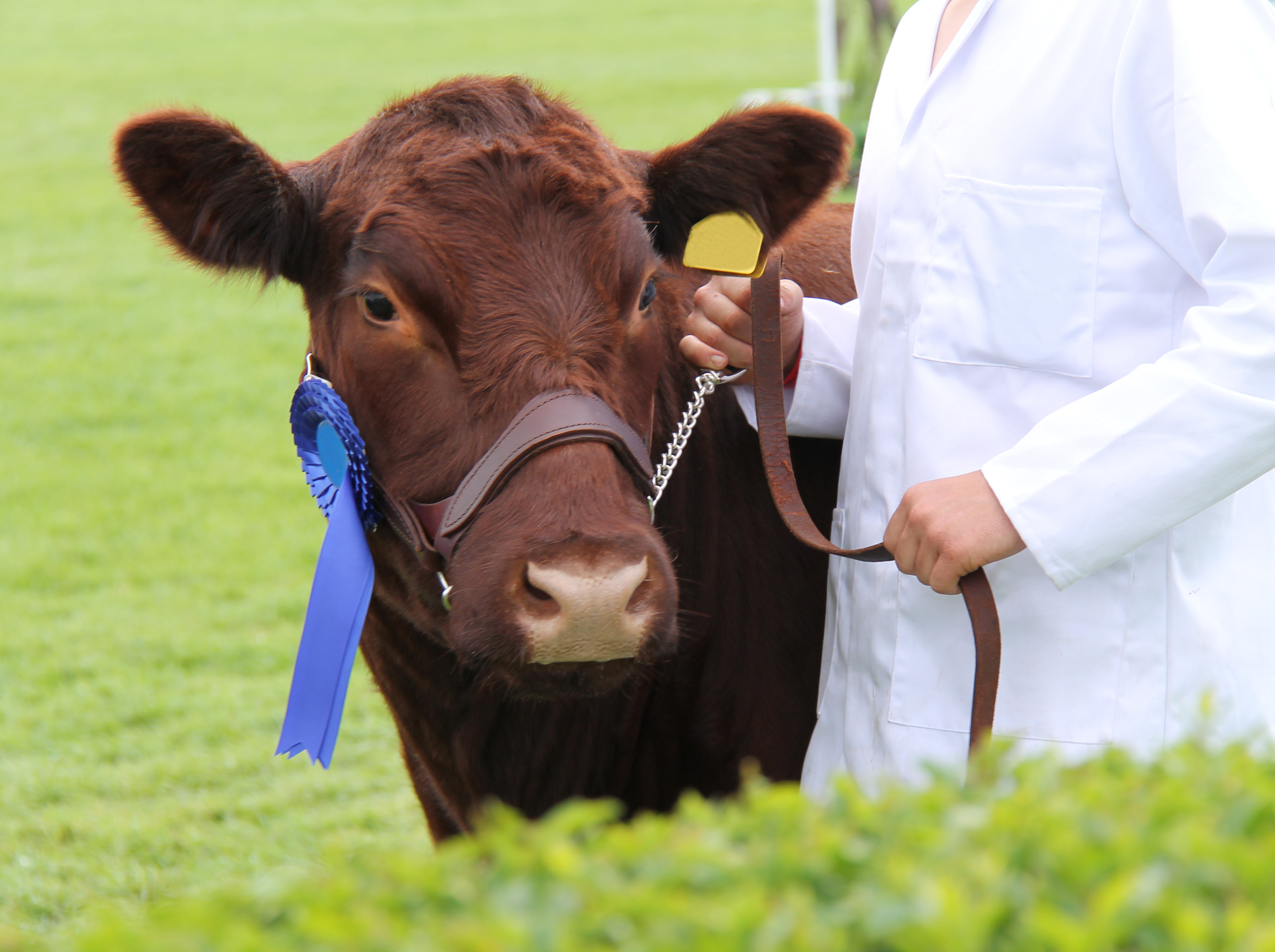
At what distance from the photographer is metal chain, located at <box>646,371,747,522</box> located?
8.41ft

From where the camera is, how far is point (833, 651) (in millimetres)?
2570

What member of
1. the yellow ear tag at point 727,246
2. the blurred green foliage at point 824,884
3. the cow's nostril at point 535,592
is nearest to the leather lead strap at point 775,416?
the yellow ear tag at point 727,246

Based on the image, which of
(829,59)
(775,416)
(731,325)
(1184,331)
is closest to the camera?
(1184,331)

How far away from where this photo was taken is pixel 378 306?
240 centimetres

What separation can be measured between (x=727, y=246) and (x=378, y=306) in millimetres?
732

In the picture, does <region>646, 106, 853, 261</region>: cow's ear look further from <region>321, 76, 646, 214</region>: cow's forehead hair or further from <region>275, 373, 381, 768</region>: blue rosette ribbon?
<region>275, 373, 381, 768</region>: blue rosette ribbon

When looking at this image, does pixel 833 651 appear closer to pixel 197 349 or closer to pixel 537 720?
pixel 537 720

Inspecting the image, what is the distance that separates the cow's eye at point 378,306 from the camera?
7.82ft

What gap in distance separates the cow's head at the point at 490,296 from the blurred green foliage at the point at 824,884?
0.96 meters

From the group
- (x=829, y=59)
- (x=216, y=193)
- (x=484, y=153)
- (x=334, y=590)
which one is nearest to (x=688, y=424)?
(x=484, y=153)

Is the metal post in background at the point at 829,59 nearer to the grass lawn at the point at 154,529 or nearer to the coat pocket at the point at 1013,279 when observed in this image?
the grass lawn at the point at 154,529

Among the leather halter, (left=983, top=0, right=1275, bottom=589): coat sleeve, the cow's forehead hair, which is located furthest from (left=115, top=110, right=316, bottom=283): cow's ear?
(left=983, top=0, right=1275, bottom=589): coat sleeve

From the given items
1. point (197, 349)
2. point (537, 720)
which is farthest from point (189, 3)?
point (537, 720)

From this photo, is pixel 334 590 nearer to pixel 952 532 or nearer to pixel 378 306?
pixel 378 306
